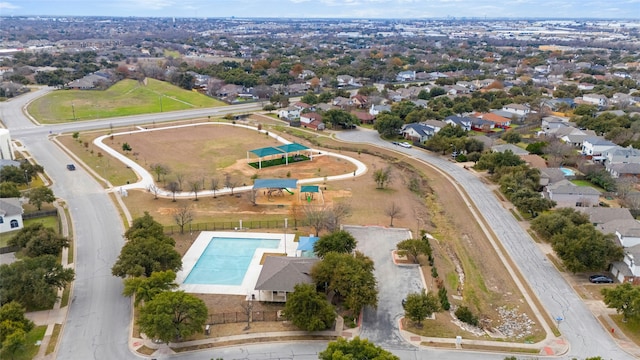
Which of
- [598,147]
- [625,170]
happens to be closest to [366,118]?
[598,147]

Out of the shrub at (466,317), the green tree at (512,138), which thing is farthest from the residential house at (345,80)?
the shrub at (466,317)

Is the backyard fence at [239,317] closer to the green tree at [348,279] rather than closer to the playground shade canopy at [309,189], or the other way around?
the green tree at [348,279]

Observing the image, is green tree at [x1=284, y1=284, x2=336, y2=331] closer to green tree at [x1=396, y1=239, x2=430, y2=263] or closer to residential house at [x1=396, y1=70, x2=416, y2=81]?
green tree at [x1=396, y1=239, x2=430, y2=263]

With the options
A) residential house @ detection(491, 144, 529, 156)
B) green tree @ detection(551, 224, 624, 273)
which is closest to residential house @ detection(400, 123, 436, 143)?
residential house @ detection(491, 144, 529, 156)

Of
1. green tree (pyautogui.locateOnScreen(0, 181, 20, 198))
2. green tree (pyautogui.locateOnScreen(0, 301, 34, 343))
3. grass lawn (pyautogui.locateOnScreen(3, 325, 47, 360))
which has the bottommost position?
grass lawn (pyautogui.locateOnScreen(3, 325, 47, 360))

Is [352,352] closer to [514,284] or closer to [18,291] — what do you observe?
[514,284]

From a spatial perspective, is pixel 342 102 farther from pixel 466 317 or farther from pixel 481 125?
pixel 466 317
